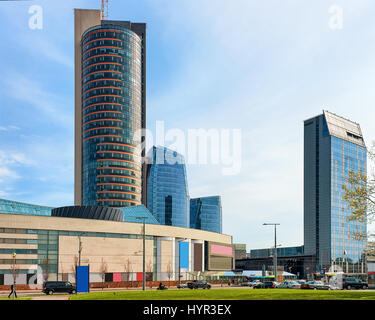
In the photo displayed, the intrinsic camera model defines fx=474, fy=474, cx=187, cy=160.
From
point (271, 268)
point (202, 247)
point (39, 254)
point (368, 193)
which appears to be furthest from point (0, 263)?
point (271, 268)

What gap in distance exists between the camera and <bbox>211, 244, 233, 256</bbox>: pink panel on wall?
137m

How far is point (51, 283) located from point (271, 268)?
13450 cm

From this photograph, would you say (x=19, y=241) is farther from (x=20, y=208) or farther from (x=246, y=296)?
(x=246, y=296)

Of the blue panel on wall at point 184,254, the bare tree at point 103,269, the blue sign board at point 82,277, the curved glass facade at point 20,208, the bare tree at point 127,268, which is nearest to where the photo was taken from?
the blue sign board at point 82,277

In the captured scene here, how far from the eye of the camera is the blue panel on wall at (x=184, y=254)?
120688 millimetres

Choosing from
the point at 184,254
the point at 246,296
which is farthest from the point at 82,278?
the point at 184,254

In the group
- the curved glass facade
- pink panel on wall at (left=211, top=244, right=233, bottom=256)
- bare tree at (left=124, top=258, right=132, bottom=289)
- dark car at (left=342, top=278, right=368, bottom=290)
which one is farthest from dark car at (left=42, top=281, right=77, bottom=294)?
pink panel on wall at (left=211, top=244, right=233, bottom=256)

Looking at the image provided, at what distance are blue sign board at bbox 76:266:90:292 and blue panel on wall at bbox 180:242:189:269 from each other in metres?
67.7

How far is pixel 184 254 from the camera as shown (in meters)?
122

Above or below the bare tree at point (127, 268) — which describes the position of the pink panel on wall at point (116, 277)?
below

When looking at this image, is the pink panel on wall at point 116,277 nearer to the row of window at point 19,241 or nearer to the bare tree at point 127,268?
the bare tree at point 127,268

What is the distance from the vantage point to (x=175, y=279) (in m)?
118

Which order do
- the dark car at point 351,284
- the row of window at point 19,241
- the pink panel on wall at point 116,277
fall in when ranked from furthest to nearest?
the pink panel on wall at point 116,277 < the row of window at point 19,241 < the dark car at point 351,284

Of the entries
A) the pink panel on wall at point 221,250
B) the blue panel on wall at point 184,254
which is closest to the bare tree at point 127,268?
the blue panel on wall at point 184,254
